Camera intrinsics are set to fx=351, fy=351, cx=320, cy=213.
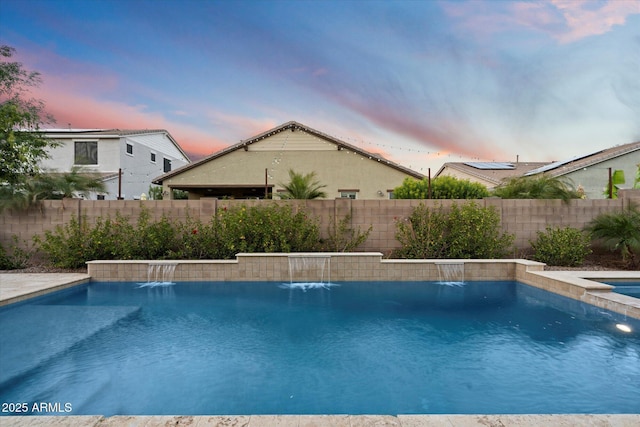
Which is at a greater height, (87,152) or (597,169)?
(87,152)

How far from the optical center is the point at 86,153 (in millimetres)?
19000

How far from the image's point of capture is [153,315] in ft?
18.5

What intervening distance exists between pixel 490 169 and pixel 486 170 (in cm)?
33

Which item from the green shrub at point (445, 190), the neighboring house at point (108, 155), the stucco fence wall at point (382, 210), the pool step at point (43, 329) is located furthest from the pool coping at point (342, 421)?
the neighboring house at point (108, 155)

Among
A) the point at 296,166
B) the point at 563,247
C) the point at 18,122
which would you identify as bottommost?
the point at 563,247

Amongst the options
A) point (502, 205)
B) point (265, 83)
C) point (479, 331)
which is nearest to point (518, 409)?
point (479, 331)

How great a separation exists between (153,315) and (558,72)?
13.6m

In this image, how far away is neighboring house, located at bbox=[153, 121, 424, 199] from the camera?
1700 centimetres

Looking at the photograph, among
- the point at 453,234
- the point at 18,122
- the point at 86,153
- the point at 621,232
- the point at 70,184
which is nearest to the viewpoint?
the point at 621,232

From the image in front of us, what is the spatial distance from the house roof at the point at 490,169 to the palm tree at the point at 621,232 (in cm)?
857

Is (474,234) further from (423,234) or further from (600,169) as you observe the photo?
A: (600,169)

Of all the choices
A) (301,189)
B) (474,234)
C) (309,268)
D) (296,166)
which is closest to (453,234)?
(474,234)

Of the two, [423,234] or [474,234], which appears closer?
[474,234]

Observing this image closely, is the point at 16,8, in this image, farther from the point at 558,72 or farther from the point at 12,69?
the point at 558,72
